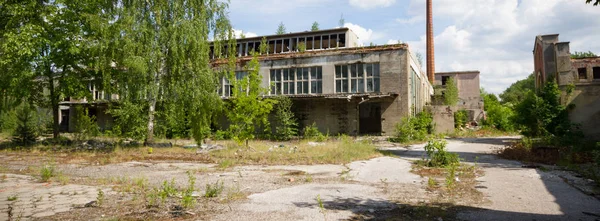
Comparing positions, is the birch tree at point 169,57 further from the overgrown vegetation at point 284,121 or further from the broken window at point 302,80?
the broken window at point 302,80

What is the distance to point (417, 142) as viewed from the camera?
1947 centimetres

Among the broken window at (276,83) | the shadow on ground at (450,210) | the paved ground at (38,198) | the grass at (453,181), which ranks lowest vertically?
the grass at (453,181)

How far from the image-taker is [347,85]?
22.6 m

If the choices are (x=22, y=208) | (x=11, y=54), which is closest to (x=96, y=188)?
(x=22, y=208)

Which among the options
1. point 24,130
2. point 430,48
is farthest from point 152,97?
point 430,48

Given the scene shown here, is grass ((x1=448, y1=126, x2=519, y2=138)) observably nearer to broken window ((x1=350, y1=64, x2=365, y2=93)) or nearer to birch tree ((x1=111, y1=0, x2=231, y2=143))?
broken window ((x1=350, y1=64, x2=365, y2=93))

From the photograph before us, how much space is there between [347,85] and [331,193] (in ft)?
54.3

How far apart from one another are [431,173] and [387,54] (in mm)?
13903

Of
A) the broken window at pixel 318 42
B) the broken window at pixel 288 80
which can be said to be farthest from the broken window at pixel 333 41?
the broken window at pixel 288 80

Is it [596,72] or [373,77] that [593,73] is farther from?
[373,77]

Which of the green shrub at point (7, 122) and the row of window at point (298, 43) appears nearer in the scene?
the green shrub at point (7, 122)

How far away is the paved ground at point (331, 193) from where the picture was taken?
199 inches

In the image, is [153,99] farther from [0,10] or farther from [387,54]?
[387,54]

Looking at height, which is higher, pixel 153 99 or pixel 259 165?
pixel 153 99
